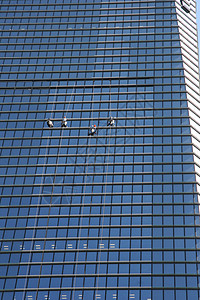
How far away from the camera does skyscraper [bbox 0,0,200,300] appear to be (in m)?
69.4

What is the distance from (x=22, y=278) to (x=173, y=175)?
25828mm

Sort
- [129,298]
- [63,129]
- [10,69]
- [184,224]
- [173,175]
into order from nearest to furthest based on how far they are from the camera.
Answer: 1. [129,298]
2. [184,224]
3. [173,175]
4. [63,129]
5. [10,69]

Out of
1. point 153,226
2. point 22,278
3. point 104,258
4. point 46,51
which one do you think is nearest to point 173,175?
point 153,226

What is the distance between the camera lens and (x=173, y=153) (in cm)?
7962

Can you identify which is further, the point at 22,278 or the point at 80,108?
the point at 80,108

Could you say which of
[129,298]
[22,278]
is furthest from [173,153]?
[22,278]

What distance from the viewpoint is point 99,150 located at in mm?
81688

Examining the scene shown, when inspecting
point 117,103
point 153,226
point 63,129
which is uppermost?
point 117,103

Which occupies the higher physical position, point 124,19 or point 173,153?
point 124,19

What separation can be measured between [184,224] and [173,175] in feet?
26.9

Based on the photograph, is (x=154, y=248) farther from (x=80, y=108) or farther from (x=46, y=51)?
(x=46, y=51)

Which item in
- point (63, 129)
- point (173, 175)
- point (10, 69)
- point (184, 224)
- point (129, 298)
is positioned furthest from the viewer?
point (10, 69)

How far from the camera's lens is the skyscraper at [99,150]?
6944cm

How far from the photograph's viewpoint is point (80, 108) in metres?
87.9
